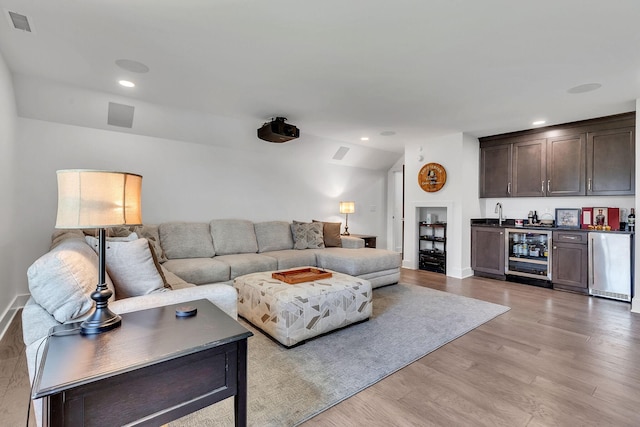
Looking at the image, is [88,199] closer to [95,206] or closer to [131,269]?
[95,206]

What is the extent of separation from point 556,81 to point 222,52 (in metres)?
3.16

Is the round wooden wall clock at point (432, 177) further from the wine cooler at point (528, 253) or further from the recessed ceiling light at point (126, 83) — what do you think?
the recessed ceiling light at point (126, 83)

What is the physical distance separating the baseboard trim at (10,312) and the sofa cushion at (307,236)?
11.0 ft

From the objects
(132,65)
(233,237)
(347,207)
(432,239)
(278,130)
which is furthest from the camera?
(347,207)

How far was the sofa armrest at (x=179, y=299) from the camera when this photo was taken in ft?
5.11

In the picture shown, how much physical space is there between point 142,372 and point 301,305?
161 centimetres

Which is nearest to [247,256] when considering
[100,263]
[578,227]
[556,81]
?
[100,263]

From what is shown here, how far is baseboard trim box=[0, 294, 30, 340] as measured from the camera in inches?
110

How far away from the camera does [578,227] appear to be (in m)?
4.47

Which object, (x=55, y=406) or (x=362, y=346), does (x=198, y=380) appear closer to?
(x=55, y=406)

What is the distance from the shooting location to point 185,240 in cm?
407

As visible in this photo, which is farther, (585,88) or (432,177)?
(432,177)

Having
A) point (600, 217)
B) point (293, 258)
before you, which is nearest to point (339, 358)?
point (293, 258)

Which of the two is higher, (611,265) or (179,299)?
(179,299)
